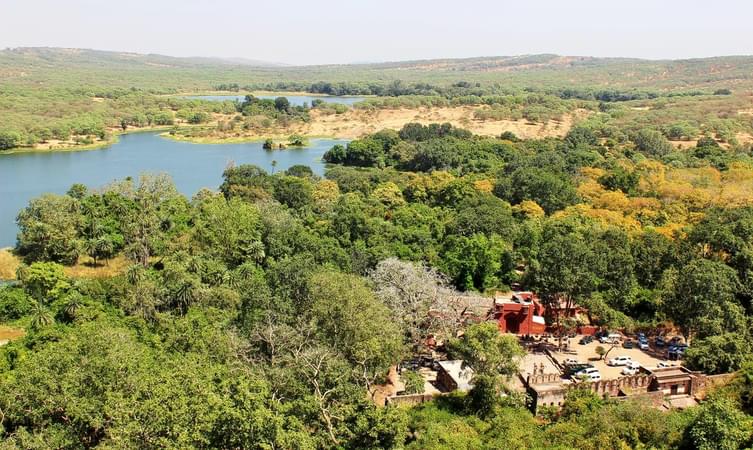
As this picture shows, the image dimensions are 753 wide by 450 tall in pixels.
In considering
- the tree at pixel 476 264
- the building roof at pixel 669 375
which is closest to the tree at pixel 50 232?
the tree at pixel 476 264

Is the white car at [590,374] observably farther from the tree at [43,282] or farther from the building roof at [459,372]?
the tree at [43,282]

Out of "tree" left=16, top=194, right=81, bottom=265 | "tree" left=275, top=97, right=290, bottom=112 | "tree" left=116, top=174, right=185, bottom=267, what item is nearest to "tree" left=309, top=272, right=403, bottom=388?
"tree" left=116, top=174, right=185, bottom=267

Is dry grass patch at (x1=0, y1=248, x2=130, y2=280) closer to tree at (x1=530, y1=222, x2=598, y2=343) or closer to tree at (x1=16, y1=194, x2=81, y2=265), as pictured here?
tree at (x1=16, y1=194, x2=81, y2=265)

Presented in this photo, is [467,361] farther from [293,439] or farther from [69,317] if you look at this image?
[69,317]

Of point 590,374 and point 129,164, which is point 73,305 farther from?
point 129,164

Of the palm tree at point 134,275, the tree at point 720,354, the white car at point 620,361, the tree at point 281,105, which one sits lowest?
the white car at point 620,361

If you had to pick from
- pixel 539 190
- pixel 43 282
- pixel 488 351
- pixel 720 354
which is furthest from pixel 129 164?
pixel 720 354

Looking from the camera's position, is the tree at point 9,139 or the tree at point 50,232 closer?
the tree at point 50,232

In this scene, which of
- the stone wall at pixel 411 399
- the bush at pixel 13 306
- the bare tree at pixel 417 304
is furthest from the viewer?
the bush at pixel 13 306
